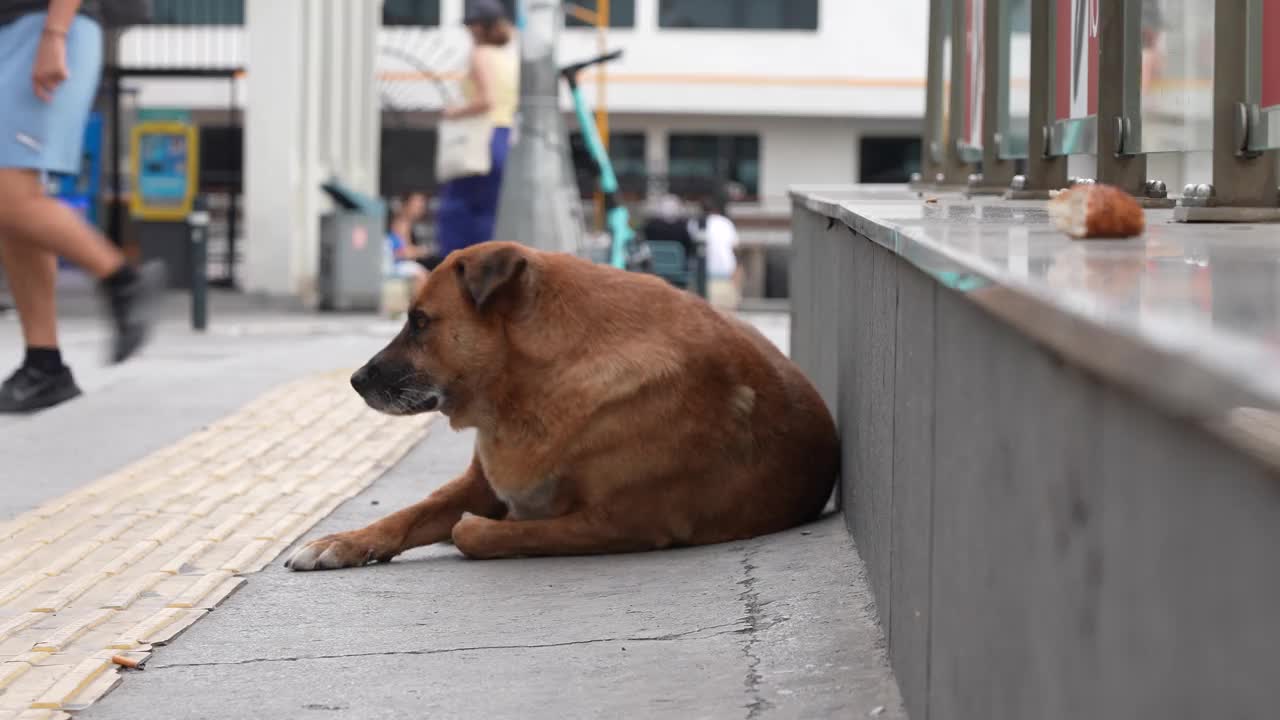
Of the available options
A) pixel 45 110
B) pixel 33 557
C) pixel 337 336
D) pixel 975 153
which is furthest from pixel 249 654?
pixel 337 336

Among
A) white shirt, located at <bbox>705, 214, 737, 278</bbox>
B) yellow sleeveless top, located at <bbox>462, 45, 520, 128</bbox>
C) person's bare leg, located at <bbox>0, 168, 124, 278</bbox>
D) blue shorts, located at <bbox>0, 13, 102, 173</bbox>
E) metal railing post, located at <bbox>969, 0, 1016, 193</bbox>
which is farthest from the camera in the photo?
white shirt, located at <bbox>705, 214, 737, 278</bbox>

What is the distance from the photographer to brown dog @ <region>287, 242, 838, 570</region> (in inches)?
176

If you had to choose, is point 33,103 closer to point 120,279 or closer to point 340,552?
point 120,279

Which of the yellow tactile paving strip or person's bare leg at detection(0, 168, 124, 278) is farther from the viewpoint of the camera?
person's bare leg at detection(0, 168, 124, 278)

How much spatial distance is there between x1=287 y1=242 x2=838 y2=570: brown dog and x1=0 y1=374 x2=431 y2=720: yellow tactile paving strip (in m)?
0.40

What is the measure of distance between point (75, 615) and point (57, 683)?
647 millimetres

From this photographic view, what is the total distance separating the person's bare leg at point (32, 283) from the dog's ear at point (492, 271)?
3.21 m

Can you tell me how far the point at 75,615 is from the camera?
3949mm

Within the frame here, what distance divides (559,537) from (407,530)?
43cm

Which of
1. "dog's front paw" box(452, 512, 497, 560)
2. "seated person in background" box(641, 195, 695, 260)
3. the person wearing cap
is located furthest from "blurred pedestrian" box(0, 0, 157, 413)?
"seated person in background" box(641, 195, 695, 260)

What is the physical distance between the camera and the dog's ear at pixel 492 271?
454 cm

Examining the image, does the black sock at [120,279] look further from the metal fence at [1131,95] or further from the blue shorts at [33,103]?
the metal fence at [1131,95]

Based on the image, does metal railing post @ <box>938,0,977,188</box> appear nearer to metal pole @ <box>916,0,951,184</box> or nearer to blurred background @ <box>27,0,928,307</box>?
metal pole @ <box>916,0,951,184</box>

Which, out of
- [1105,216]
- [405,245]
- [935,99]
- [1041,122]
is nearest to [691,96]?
[405,245]
